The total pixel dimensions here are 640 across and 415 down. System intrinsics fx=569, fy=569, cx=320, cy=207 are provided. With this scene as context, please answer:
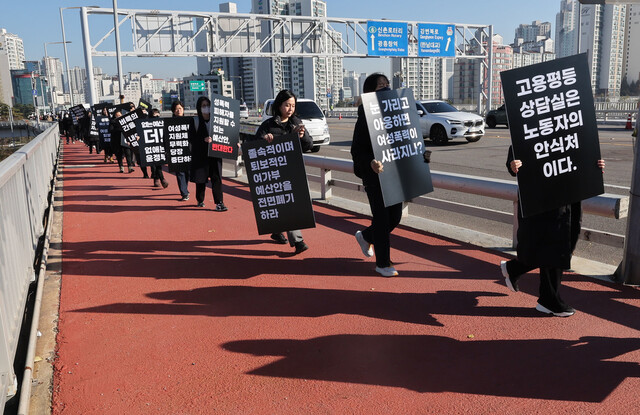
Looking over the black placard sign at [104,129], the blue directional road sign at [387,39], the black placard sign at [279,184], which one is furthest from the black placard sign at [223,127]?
the blue directional road sign at [387,39]

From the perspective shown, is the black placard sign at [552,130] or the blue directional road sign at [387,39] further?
the blue directional road sign at [387,39]

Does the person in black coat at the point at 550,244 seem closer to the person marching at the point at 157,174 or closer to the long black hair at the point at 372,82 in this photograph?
the long black hair at the point at 372,82

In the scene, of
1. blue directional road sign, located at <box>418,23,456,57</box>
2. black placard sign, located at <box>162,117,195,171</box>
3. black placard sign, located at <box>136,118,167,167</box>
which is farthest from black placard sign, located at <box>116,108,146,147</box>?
blue directional road sign, located at <box>418,23,456,57</box>

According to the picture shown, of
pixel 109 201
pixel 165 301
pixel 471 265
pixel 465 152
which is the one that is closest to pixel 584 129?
pixel 471 265

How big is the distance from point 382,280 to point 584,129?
7.00ft

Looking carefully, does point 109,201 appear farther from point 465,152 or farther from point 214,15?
point 214,15

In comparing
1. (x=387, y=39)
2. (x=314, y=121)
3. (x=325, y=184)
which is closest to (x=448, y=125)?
(x=314, y=121)

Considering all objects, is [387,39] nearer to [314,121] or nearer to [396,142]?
[314,121]

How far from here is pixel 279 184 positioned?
20.2 ft

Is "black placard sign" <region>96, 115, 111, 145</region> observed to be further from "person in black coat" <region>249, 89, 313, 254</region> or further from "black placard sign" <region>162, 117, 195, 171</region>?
"person in black coat" <region>249, 89, 313, 254</region>

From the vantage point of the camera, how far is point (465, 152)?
17812mm

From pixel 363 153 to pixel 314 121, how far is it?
15.4 metres

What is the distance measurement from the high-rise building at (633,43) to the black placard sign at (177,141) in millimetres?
7371

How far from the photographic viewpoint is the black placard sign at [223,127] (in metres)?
8.82
